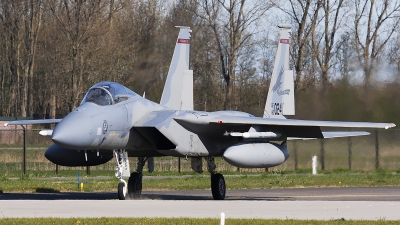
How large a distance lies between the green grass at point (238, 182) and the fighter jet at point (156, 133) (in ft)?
10.6

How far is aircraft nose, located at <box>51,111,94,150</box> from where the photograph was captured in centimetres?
1449

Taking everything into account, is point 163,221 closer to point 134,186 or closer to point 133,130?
point 133,130

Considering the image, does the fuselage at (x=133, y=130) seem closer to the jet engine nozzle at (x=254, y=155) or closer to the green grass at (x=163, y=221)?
the jet engine nozzle at (x=254, y=155)

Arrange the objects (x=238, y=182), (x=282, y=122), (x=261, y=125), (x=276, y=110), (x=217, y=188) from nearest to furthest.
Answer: (x=282, y=122), (x=261, y=125), (x=217, y=188), (x=276, y=110), (x=238, y=182)

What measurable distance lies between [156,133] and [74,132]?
9.06 ft

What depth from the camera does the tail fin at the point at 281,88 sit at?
20625mm

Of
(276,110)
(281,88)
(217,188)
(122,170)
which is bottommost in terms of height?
(217,188)

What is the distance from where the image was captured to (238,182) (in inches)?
960

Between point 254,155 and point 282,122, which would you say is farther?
point 282,122

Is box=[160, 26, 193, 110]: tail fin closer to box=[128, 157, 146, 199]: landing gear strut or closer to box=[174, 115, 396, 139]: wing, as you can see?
box=[174, 115, 396, 139]: wing

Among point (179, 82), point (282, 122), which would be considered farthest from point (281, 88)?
point (282, 122)

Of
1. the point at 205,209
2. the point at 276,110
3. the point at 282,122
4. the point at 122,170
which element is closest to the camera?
the point at 205,209

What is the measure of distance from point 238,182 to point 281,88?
4.70 meters

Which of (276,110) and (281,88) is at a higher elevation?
(281,88)
